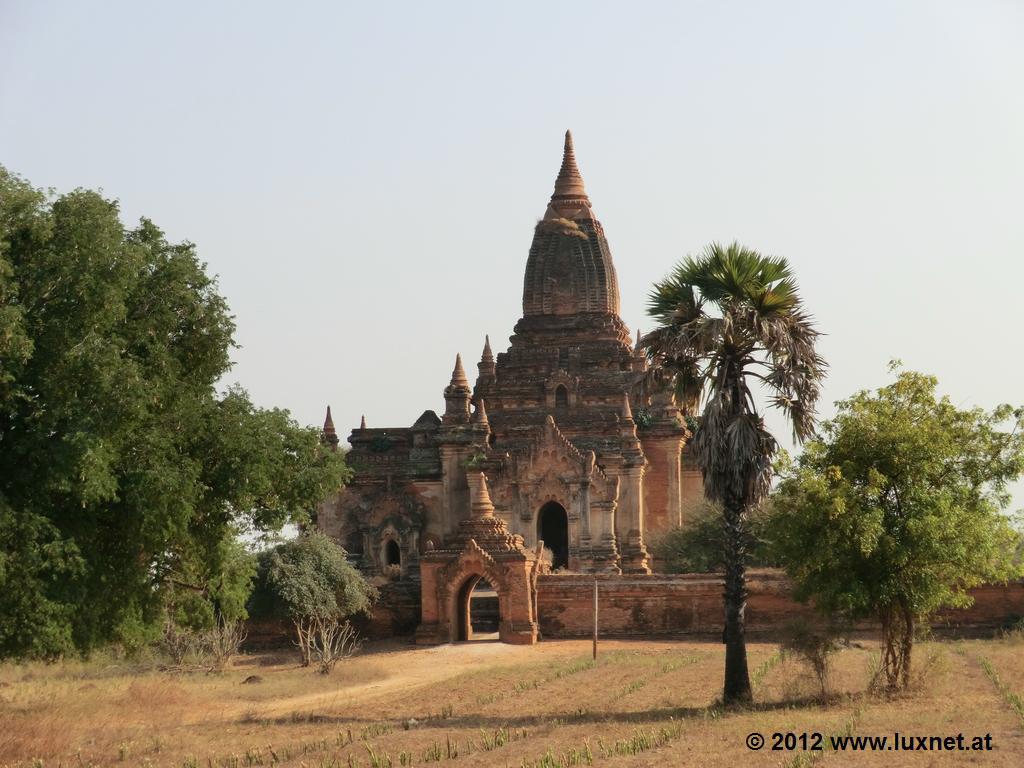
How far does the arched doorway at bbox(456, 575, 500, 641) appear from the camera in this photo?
34.3 metres

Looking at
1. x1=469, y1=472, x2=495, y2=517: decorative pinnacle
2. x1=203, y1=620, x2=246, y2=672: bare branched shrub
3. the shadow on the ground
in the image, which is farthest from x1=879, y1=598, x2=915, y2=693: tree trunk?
x1=469, y1=472, x2=495, y2=517: decorative pinnacle

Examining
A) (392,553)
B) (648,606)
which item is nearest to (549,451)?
(392,553)

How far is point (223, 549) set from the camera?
66.1 ft

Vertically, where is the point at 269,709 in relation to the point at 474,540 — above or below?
below

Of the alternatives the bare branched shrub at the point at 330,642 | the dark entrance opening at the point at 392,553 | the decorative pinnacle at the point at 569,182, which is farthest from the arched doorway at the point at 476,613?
the decorative pinnacle at the point at 569,182

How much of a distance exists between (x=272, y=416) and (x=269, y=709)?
4682 millimetres

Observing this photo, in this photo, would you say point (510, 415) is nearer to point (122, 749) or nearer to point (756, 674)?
point (756, 674)

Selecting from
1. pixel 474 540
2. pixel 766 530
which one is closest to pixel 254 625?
pixel 474 540

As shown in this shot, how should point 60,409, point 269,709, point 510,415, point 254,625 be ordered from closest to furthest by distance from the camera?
1. point 60,409
2. point 269,709
3. point 254,625
4. point 510,415

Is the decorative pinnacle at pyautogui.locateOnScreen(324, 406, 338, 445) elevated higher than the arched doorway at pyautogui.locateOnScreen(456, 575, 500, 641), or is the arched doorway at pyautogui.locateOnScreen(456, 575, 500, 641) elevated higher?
the decorative pinnacle at pyautogui.locateOnScreen(324, 406, 338, 445)

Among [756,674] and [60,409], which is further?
[756,674]

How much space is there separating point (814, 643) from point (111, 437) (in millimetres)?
8495

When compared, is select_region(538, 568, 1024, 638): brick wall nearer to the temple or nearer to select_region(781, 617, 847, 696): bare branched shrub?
the temple

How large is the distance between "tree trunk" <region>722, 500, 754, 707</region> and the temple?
2004cm
